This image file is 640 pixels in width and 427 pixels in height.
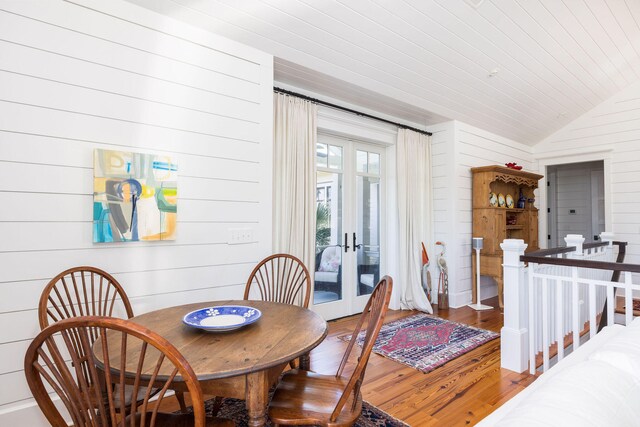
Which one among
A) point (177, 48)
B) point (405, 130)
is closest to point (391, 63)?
point (405, 130)

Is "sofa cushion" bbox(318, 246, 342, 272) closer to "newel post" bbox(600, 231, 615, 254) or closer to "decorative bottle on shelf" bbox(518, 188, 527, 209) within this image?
"newel post" bbox(600, 231, 615, 254)

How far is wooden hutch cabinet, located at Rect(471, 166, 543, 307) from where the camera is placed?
462cm

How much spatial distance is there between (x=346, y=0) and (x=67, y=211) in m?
2.47

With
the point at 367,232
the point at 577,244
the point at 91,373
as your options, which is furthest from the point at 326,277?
the point at 91,373

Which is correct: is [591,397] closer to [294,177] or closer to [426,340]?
[426,340]

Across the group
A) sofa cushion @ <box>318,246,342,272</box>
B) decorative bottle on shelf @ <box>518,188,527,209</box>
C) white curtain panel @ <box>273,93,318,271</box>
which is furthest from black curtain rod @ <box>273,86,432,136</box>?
decorative bottle on shelf @ <box>518,188,527,209</box>

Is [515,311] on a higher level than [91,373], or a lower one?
lower

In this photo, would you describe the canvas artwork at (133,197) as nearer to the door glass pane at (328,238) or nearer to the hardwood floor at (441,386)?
the hardwood floor at (441,386)

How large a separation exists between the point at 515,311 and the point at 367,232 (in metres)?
2.08

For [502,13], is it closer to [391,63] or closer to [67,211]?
Result: [391,63]

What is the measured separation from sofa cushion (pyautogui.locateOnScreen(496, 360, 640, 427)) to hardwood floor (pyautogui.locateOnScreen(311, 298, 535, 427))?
1.44 m

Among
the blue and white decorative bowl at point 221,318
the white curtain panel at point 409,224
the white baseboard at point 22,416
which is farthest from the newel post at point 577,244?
the white baseboard at point 22,416

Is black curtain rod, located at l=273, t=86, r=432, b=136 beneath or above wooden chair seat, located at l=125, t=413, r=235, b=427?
above

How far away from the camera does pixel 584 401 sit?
718 millimetres
